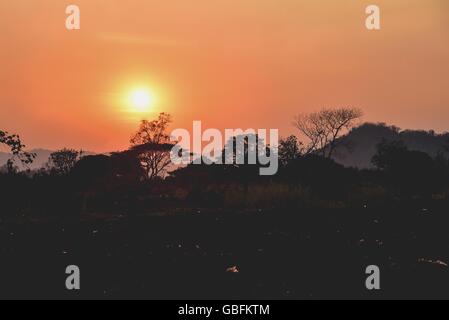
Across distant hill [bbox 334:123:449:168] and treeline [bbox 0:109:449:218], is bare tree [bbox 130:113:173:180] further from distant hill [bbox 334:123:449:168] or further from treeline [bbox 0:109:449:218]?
distant hill [bbox 334:123:449:168]

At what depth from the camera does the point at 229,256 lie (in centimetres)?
2117

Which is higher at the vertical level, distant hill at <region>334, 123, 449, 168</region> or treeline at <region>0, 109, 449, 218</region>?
distant hill at <region>334, 123, 449, 168</region>

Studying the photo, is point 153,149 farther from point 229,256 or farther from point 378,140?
point 378,140

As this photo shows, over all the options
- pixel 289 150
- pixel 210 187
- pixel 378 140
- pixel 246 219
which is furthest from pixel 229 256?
pixel 378 140

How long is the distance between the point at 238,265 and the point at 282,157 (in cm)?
4636

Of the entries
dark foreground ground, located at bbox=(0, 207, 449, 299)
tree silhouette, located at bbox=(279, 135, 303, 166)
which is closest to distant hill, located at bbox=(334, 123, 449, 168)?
tree silhouette, located at bbox=(279, 135, 303, 166)

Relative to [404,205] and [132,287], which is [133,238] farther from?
[404,205]

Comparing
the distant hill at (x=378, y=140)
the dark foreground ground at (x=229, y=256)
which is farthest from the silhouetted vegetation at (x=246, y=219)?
the distant hill at (x=378, y=140)

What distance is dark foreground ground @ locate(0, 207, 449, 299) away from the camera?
656 inches

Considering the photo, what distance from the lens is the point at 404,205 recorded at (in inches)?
1447

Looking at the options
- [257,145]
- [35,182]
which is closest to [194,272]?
[35,182]

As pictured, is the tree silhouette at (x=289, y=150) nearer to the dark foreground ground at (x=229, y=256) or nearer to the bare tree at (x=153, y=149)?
the bare tree at (x=153, y=149)
